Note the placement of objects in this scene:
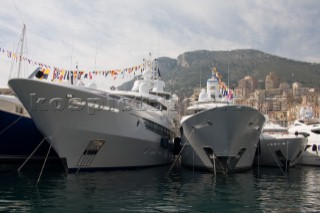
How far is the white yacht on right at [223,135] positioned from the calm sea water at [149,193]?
4.11ft

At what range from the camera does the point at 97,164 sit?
19266 millimetres

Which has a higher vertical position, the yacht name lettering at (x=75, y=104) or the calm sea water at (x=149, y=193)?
the yacht name lettering at (x=75, y=104)

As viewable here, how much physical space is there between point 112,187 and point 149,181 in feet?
9.36

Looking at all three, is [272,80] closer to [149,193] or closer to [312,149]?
[312,149]

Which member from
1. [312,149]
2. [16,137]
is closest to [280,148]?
[312,149]

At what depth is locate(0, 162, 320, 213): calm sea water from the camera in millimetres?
11492

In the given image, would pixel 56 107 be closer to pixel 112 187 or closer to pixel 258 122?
pixel 112 187

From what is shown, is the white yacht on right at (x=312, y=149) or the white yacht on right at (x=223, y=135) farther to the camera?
the white yacht on right at (x=312, y=149)

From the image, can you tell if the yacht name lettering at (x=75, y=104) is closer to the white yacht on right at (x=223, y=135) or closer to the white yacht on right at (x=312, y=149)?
the white yacht on right at (x=223, y=135)

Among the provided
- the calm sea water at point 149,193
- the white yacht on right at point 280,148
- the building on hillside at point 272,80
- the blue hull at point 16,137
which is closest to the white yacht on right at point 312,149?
the white yacht on right at point 280,148

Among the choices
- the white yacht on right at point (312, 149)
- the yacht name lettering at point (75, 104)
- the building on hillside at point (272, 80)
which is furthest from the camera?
the building on hillside at point (272, 80)

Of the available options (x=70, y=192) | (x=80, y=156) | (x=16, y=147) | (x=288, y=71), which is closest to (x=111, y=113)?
(x=80, y=156)

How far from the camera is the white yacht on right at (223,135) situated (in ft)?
62.4

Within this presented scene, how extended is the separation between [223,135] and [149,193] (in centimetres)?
712
